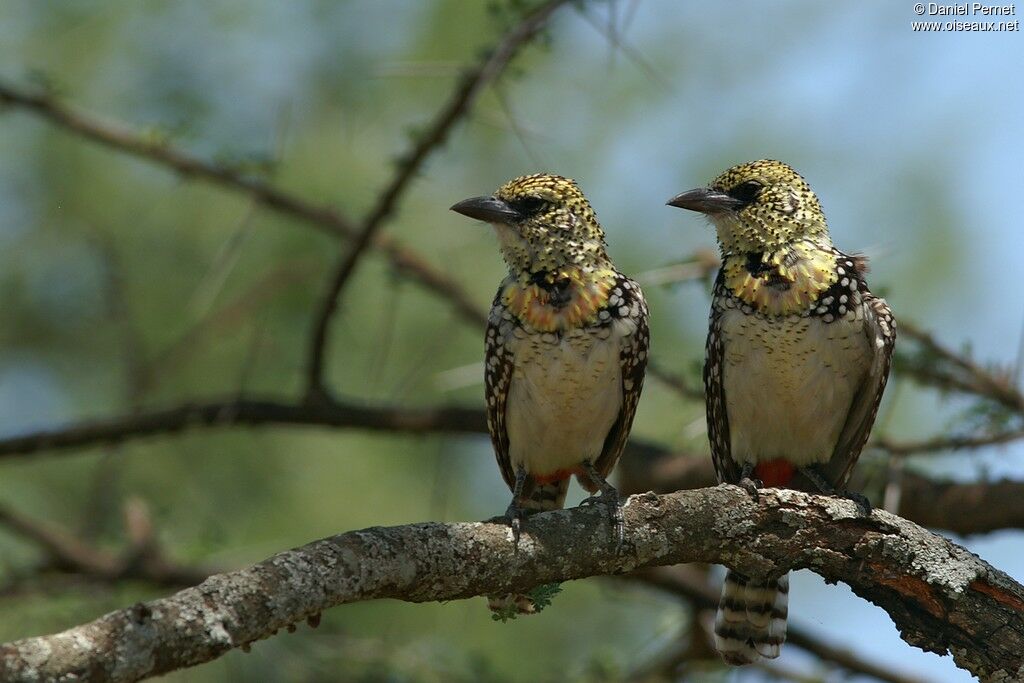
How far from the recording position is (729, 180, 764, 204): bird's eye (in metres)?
4.91

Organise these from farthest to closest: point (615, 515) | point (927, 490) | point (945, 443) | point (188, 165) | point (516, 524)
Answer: point (188, 165) → point (927, 490) → point (945, 443) → point (615, 515) → point (516, 524)

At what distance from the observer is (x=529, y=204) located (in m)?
Answer: 4.73

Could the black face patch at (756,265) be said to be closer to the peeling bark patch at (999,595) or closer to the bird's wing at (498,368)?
the bird's wing at (498,368)

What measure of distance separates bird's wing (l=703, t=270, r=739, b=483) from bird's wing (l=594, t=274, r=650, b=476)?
1.03 ft

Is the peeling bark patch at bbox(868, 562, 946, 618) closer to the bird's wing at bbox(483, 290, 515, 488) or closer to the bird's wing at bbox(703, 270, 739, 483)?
the bird's wing at bbox(703, 270, 739, 483)

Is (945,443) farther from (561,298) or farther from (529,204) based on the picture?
(529,204)

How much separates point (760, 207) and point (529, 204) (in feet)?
2.97

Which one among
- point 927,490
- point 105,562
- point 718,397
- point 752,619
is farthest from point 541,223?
point 105,562

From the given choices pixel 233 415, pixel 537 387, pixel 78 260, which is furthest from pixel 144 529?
pixel 78 260

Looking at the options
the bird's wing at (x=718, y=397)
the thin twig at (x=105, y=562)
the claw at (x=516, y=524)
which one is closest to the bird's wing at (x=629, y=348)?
the bird's wing at (x=718, y=397)

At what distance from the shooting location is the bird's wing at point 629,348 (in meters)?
4.60

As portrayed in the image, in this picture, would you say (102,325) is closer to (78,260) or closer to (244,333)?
(78,260)

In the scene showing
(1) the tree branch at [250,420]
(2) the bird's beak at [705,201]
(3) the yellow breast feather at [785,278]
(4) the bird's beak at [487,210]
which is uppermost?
(2) the bird's beak at [705,201]

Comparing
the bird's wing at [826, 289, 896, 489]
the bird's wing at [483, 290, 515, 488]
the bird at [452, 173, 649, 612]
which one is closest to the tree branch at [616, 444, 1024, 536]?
the bird's wing at [826, 289, 896, 489]
